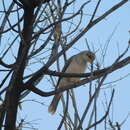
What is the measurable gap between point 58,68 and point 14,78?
0.61 meters

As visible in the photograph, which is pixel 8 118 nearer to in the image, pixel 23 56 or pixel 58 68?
pixel 23 56

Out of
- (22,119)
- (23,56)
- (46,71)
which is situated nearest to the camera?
(23,56)

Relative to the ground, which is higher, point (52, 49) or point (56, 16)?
point (56, 16)

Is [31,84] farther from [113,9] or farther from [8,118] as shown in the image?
[113,9]

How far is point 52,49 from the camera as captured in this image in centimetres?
265

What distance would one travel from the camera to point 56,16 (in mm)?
2682

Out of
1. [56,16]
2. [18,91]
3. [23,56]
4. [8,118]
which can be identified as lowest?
[8,118]

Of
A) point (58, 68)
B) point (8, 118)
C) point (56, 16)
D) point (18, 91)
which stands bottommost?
point (8, 118)

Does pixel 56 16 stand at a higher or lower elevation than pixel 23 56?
higher

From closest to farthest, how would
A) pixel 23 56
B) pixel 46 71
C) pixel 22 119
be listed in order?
pixel 23 56
pixel 46 71
pixel 22 119

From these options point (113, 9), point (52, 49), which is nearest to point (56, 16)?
point (52, 49)

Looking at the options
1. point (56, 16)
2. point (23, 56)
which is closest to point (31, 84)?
point (23, 56)

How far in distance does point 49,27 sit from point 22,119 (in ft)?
2.42

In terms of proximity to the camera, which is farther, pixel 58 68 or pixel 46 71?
pixel 58 68
